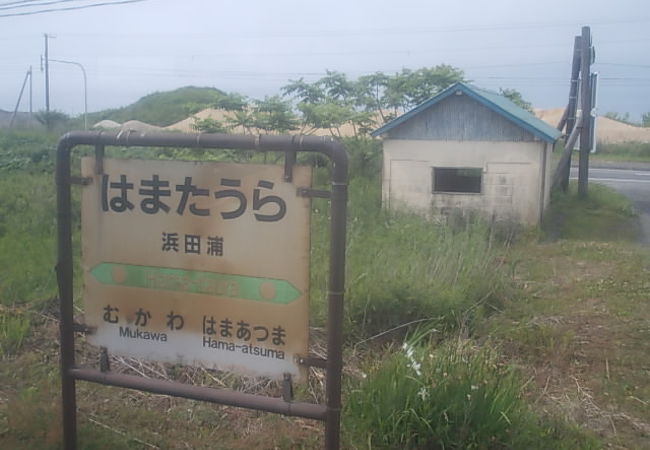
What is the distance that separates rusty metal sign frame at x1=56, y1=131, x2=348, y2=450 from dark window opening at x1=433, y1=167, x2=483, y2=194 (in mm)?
9833

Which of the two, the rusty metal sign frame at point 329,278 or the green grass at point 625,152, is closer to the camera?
the rusty metal sign frame at point 329,278

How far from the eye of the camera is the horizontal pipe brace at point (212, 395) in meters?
2.86

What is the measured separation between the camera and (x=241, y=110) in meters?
18.4

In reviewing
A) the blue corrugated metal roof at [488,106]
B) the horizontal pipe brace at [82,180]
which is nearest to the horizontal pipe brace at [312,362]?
the horizontal pipe brace at [82,180]

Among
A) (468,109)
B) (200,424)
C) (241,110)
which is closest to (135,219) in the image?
(200,424)

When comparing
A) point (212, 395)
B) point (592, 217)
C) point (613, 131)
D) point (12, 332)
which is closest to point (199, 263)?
point (212, 395)

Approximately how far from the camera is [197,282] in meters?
3.03

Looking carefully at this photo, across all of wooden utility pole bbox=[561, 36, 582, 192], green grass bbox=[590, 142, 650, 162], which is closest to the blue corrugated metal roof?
wooden utility pole bbox=[561, 36, 582, 192]

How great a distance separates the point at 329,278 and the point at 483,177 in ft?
32.6

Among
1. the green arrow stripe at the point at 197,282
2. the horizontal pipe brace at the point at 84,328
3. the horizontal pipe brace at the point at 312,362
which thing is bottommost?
the horizontal pipe brace at the point at 312,362

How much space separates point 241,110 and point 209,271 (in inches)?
622

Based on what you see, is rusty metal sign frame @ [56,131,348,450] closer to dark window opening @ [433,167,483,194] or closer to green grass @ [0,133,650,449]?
green grass @ [0,133,650,449]

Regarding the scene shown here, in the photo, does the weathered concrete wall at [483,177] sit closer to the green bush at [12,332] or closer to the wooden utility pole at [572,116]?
the wooden utility pole at [572,116]

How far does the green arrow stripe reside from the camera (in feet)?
9.51
